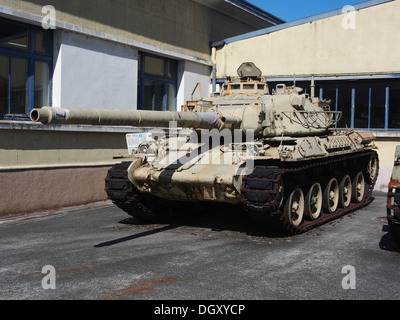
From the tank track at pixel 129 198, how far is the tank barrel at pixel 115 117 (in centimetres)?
254

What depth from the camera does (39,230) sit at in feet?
30.8

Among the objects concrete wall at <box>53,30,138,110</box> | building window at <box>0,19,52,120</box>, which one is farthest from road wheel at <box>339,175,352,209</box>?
building window at <box>0,19,52,120</box>

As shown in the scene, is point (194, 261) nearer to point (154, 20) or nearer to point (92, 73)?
point (92, 73)

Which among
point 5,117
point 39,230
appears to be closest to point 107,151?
point 5,117

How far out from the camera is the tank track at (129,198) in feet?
30.5

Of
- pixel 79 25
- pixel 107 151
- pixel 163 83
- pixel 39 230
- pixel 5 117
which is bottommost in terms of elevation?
pixel 39 230

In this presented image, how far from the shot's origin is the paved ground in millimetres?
5535

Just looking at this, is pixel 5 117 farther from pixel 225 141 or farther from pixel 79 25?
pixel 225 141

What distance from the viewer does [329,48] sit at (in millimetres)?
16234

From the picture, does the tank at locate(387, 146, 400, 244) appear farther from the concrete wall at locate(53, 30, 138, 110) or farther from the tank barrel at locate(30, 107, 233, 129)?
the concrete wall at locate(53, 30, 138, 110)

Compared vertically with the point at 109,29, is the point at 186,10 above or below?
above

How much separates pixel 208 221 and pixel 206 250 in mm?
2668

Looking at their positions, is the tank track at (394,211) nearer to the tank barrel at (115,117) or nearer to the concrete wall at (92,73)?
the tank barrel at (115,117)

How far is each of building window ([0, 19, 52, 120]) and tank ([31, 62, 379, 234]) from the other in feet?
12.3
